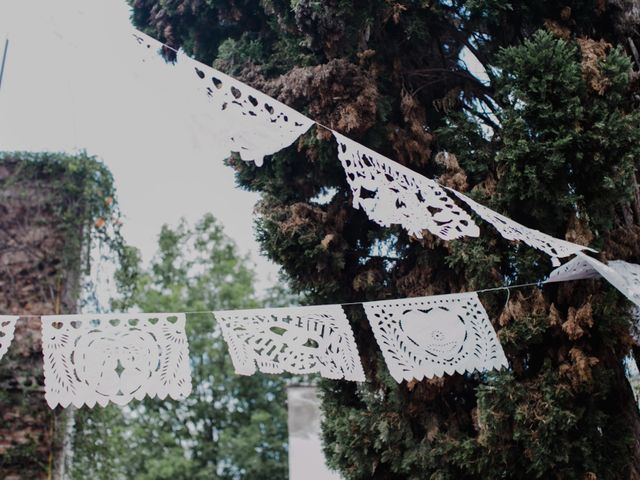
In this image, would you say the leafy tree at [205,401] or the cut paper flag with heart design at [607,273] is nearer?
the cut paper flag with heart design at [607,273]

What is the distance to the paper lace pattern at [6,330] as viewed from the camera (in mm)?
2623

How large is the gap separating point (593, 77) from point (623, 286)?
990 mm

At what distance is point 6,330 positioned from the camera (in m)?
2.66

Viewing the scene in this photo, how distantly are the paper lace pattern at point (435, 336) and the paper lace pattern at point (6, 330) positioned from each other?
1.33 metres

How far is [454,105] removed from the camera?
12.6 ft

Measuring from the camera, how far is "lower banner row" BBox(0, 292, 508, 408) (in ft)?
8.63

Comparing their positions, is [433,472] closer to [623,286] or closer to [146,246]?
[623,286]

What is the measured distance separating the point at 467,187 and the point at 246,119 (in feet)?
4.04

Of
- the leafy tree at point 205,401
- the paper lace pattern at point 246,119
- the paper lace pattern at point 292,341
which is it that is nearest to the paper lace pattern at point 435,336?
the paper lace pattern at point 292,341

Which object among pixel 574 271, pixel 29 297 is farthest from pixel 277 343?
pixel 29 297

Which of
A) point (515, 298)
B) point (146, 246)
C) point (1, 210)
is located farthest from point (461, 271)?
point (146, 246)

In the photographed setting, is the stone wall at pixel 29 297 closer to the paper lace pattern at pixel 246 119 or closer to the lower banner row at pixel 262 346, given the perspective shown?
the lower banner row at pixel 262 346

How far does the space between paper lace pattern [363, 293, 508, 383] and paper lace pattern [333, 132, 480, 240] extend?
38 centimetres

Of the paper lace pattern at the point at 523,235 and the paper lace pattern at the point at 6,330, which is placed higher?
the paper lace pattern at the point at 523,235
